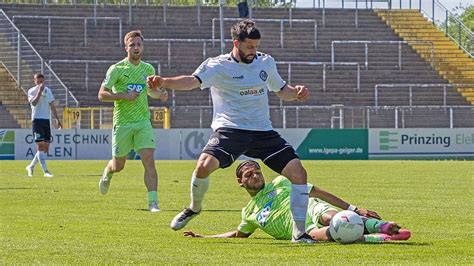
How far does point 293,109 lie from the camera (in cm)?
4731

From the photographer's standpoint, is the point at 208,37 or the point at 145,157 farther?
the point at 208,37

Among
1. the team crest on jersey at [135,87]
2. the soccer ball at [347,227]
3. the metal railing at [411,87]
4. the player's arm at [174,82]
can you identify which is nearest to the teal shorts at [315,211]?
the soccer ball at [347,227]

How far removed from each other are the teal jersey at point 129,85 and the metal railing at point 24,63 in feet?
94.5

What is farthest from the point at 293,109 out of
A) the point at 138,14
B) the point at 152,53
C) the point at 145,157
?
the point at 145,157

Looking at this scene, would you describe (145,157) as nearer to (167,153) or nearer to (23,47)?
(167,153)

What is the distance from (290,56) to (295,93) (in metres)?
42.7

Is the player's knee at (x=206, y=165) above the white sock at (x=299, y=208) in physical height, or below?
above

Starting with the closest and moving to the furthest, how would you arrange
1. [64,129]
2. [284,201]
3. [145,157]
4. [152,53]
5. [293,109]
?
[284,201]
[145,157]
[64,129]
[293,109]
[152,53]

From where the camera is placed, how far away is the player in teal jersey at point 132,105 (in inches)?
664

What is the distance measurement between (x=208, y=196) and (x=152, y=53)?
3284 cm

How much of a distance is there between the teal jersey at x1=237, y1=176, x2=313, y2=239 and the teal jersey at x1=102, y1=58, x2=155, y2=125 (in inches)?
210

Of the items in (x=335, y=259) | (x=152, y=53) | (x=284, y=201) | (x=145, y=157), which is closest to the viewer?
(x=335, y=259)

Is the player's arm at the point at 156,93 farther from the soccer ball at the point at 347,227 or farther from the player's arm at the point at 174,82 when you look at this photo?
the soccer ball at the point at 347,227

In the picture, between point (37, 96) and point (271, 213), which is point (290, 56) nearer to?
point (37, 96)
